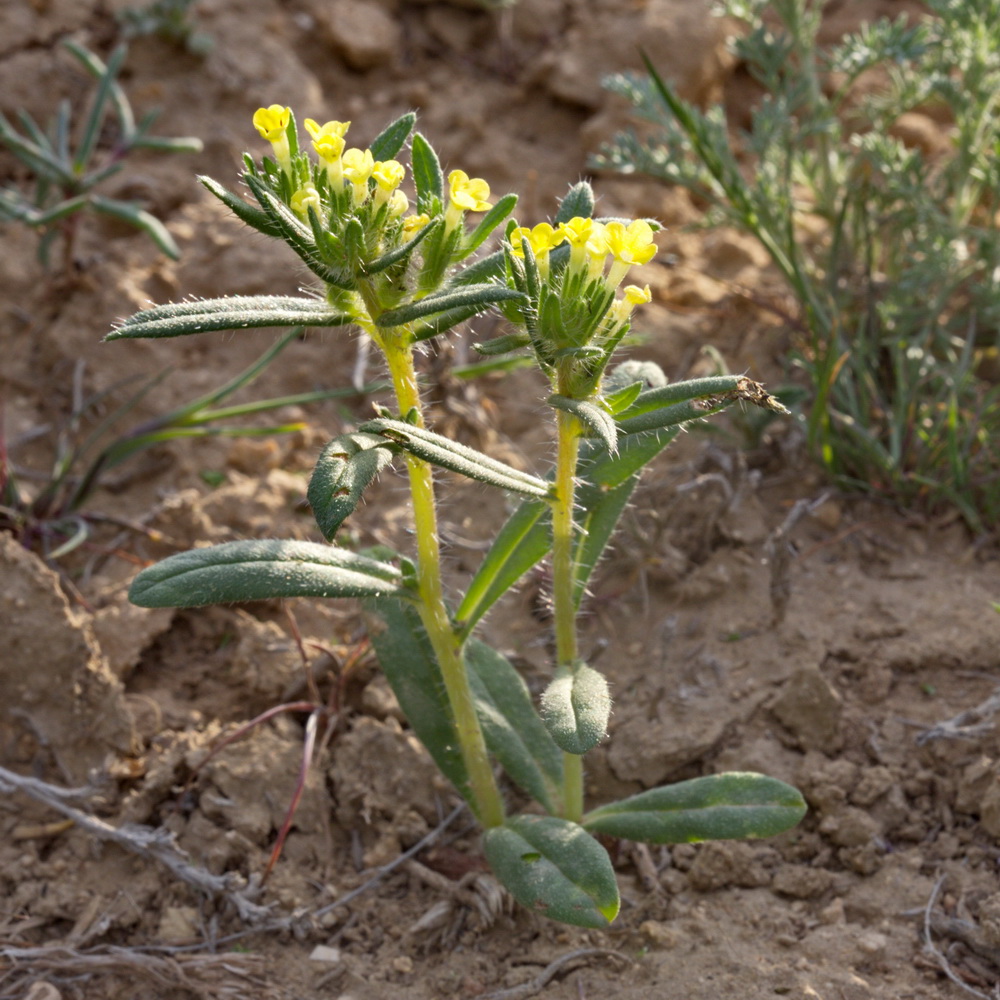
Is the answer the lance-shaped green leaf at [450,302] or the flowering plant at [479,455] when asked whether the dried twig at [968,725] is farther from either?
the lance-shaped green leaf at [450,302]

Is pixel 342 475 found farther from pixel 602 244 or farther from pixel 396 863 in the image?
pixel 396 863

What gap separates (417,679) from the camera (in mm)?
2453

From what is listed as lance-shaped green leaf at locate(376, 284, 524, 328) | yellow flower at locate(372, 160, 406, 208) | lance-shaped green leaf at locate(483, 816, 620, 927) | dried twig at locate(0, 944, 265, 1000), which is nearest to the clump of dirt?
dried twig at locate(0, 944, 265, 1000)

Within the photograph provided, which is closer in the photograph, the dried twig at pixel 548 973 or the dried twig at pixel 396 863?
the dried twig at pixel 548 973

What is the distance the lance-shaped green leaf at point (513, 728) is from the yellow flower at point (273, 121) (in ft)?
4.02

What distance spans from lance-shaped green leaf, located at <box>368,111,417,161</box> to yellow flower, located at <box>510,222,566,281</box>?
0.39 m

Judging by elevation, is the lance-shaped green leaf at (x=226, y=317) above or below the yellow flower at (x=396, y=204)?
below

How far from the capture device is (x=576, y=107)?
187 inches

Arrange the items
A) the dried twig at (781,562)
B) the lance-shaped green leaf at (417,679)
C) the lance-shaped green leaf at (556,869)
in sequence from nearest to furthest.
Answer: the lance-shaped green leaf at (556,869) → the lance-shaped green leaf at (417,679) → the dried twig at (781,562)

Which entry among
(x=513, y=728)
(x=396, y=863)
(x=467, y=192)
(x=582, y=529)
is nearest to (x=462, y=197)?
(x=467, y=192)

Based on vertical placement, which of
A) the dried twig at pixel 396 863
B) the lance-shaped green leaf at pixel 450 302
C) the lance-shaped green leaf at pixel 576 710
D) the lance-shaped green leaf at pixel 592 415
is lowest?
the dried twig at pixel 396 863

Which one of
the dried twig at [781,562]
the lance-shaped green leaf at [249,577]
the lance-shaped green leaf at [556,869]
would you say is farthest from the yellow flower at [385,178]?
the dried twig at [781,562]

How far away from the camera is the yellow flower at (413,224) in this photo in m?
1.96

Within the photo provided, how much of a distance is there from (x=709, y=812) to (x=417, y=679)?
71cm
